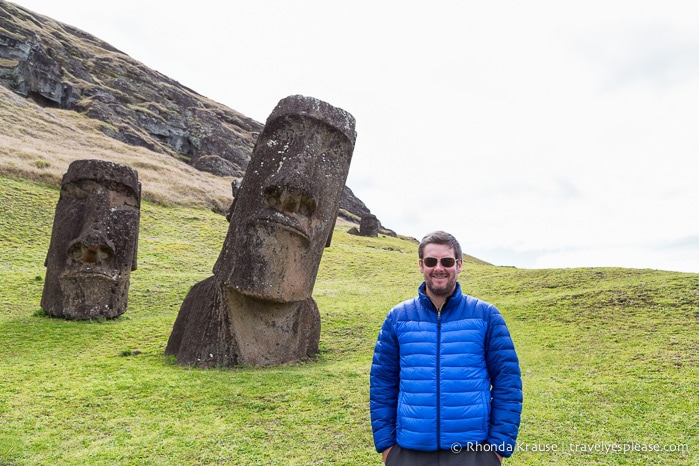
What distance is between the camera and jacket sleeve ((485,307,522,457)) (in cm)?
319

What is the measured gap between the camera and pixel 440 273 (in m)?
3.48

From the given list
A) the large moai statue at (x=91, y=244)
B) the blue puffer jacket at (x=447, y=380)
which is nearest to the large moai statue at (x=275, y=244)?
the large moai statue at (x=91, y=244)

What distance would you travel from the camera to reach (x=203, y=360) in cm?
905

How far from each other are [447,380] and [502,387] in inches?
13.9

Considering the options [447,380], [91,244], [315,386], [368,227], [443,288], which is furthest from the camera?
[368,227]

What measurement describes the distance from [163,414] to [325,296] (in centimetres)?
1198

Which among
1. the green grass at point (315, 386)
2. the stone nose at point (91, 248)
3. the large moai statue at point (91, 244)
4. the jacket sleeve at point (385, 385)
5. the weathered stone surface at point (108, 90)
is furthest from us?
the weathered stone surface at point (108, 90)

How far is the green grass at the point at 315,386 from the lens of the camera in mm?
5656

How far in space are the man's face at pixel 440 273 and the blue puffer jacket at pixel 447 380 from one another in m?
0.08

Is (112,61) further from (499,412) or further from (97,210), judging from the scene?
(499,412)

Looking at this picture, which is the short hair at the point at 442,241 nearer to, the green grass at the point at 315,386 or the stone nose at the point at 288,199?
the green grass at the point at 315,386

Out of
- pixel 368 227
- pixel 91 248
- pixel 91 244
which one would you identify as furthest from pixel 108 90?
pixel 91 244

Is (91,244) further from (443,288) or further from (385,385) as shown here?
(443,288)

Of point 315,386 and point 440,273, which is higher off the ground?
point 440,273
